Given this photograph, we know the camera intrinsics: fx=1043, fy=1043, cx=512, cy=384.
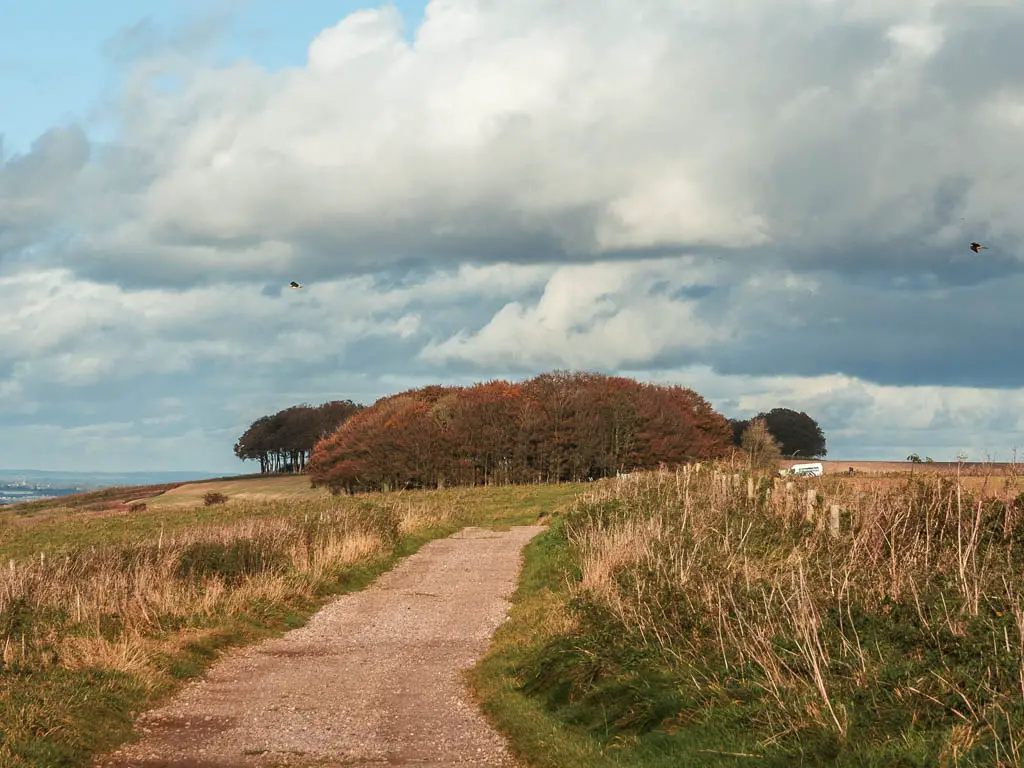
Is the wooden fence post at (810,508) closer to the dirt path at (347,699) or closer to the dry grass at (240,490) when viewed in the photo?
the dirt path at (347,699)

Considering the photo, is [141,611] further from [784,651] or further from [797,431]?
[797,431]

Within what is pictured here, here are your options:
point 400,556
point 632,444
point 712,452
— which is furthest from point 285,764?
point 712,452

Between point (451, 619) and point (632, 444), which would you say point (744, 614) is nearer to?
point (451, 619)

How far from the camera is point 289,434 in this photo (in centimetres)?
15338

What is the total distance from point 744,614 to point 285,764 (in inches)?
192

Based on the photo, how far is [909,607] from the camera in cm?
1003

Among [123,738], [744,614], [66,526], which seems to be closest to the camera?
[123,738]

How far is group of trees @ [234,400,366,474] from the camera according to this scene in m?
152

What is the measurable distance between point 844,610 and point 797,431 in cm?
12596

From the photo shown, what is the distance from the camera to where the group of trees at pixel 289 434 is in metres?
152

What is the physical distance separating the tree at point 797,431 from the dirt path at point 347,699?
381 ft

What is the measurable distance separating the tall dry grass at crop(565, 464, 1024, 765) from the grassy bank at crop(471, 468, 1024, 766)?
0.03 meters

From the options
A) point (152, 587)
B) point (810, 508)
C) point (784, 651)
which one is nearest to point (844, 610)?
point (784, 651)

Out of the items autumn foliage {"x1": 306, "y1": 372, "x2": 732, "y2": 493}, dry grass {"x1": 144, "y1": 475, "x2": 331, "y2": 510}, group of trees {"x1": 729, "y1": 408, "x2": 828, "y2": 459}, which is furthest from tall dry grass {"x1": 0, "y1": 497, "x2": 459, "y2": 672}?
group of trees {"x1": 729, "y1": 408, "x2": 828, "y2": 459}
